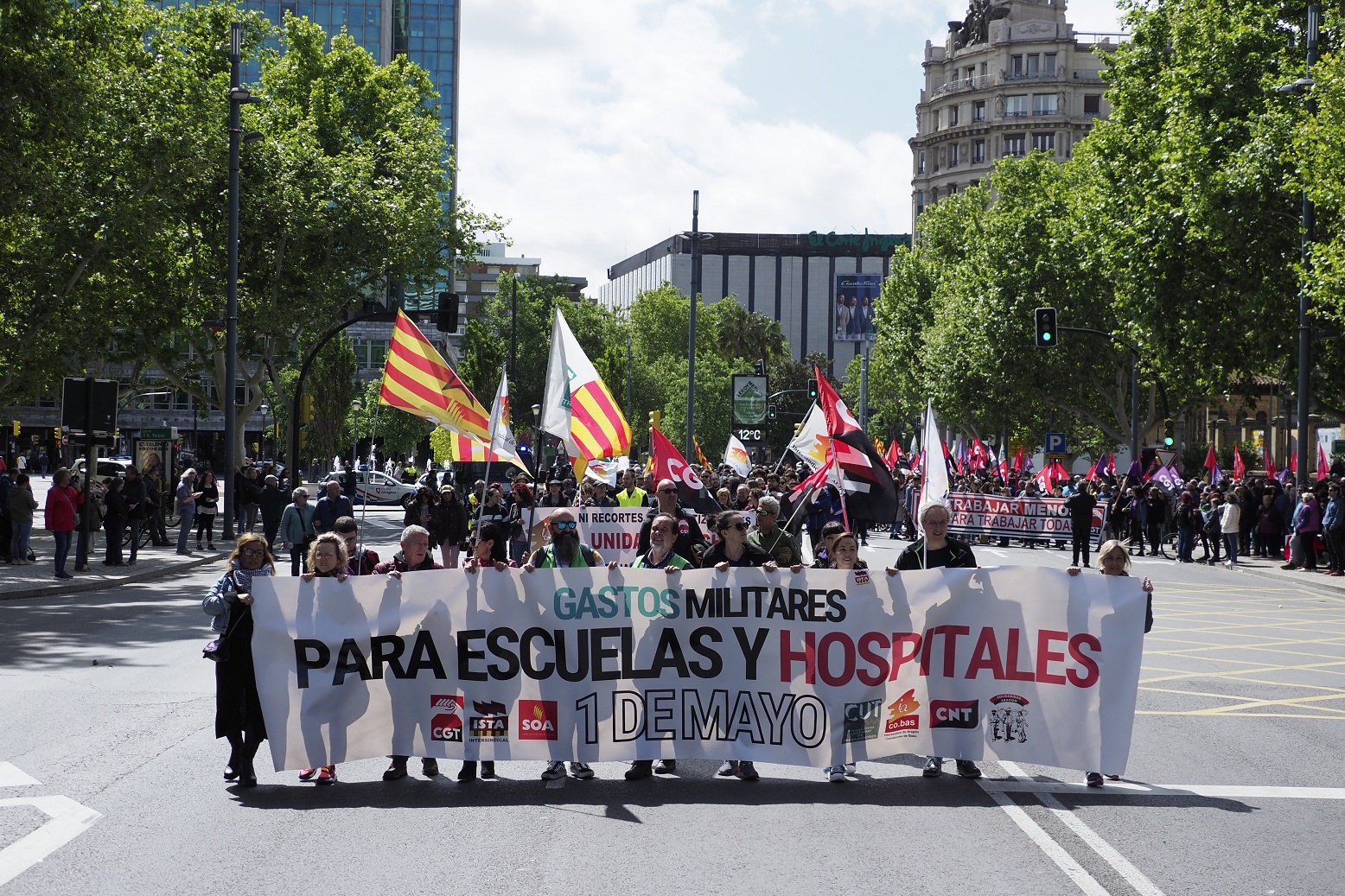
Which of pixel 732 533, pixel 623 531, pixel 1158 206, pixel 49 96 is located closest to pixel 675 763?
pixel 732 533

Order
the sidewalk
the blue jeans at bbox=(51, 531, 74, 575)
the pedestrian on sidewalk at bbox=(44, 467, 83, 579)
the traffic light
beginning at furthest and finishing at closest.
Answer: the traffic light < the blue jeans at bbox=(51, 531, 74, 575) < the pedestrian on sidewalk at bbox=(44, 467, 83, 579) < the sidewalk

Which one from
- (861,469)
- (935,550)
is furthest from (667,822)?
(861,469)

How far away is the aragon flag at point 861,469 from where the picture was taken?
594 inches

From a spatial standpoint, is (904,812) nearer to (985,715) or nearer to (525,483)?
(985,715)

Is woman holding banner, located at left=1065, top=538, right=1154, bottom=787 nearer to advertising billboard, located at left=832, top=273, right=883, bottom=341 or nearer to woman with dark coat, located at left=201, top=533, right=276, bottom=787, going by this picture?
woman with dark coat, located at left=201, top=533, right=276, bottom=787

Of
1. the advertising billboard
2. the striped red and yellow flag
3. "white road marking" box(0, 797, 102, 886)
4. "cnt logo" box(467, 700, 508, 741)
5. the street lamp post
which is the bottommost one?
"white road marking" box(0, 797, 102, 886)

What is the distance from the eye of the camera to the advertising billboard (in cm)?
14188

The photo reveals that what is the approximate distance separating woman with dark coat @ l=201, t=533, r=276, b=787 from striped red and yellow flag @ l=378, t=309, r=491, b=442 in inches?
296

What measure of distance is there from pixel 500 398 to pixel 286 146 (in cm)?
2577

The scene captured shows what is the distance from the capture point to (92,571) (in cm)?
2312

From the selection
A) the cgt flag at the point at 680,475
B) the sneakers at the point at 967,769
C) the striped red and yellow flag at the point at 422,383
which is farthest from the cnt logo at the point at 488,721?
the cgt flag at the point at 680,475

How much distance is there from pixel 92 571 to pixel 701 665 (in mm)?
17287

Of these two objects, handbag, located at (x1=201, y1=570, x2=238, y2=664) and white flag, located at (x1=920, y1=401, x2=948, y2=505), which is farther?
white flag, located at (x1=920, y1=401, x2=948, y2=505)

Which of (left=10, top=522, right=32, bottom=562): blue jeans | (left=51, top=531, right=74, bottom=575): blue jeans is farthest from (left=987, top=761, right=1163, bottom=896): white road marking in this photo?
(left=10, top=522, right=32, bottom=562): blue jeans
